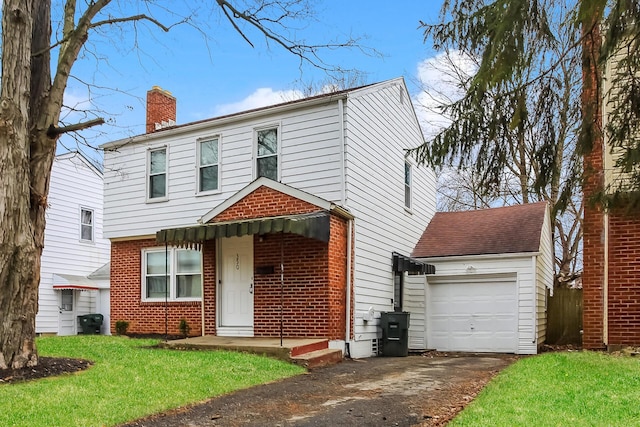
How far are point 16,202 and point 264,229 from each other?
4204 millimetres

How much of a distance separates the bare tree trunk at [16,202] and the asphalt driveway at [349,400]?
3.24 m

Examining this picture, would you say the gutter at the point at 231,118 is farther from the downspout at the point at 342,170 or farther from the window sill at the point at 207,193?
the window sill at the point at 207,193

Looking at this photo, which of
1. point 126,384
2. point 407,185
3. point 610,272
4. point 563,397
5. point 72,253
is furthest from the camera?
point 72,253

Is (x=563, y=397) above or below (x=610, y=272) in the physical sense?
below

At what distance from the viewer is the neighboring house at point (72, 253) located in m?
19.8

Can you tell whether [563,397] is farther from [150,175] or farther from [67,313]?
[67,313]

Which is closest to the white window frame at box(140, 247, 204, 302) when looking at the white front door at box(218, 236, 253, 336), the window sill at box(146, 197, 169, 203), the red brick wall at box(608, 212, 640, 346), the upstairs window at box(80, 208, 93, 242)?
the white front door at box(218, 236, 253, 336)

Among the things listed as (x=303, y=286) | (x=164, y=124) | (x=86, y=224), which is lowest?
(x=303, y=286)

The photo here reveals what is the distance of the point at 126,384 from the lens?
7.25m

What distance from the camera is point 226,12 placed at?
1038cm

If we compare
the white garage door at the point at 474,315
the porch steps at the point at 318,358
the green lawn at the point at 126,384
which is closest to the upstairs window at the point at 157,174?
the green lawn at the point at 126,384

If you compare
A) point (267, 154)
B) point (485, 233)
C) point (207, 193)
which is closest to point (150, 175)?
point (207, 193)

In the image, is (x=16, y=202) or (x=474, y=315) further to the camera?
(x=474, y=315)

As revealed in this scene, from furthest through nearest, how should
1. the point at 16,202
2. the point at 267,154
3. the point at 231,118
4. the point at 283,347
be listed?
1. the point at 231,118
2. the point at 267,154
3. the point at 283,347
4. the point at 16,202
